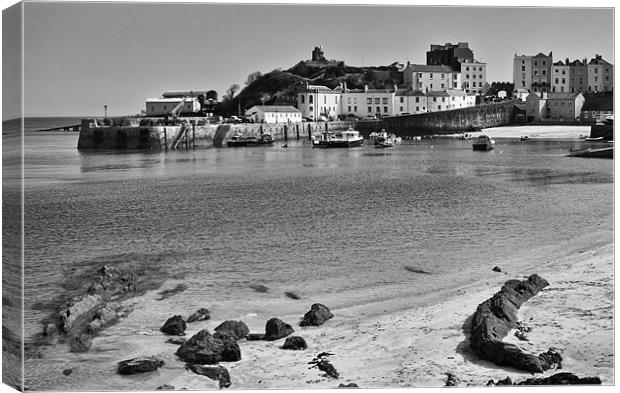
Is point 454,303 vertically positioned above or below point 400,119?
below

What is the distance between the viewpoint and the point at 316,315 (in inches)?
294

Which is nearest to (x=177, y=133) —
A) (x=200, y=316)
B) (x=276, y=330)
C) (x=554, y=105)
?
(x=554, y=105)

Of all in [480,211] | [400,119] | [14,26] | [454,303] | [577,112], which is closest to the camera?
[14,26]

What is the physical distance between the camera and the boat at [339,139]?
61.4ft

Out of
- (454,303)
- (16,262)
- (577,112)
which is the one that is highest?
(577,112)

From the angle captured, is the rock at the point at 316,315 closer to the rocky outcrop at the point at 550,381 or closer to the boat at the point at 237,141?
the rocky outcrop at the point at 550,381

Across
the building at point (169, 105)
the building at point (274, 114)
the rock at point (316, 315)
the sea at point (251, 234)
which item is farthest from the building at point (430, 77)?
the rock at point (316, 315)

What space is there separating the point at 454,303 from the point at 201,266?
269 centimetres

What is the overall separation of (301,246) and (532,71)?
3.75 m

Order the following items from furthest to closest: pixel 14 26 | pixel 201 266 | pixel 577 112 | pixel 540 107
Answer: pixel 540 107
pixel 577 112
pixel 201 266
pixel 14 26

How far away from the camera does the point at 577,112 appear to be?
12.8m

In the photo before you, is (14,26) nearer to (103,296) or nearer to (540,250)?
(103,296)

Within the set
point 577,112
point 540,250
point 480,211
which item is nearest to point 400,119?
point 577,112

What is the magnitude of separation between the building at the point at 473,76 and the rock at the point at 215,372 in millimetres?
4687
